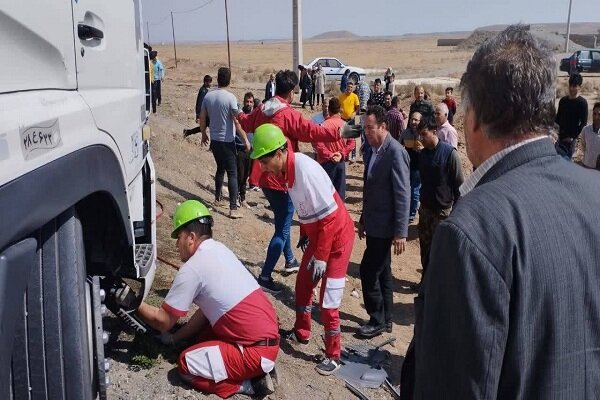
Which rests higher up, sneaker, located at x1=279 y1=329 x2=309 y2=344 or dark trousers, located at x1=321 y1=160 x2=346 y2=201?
dark trousers, located at x1=321 y1=160 x2=346 y2=201

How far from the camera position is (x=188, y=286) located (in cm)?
376

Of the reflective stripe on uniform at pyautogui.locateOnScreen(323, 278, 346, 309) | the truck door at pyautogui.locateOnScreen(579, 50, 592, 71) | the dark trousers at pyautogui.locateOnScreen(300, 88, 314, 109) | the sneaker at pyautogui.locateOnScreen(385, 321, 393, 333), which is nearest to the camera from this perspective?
the reflective stripe on uniform at pyautogui.locateOnScreen(323, 278, 346, 309)

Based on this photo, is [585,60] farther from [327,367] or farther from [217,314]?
[217,314]

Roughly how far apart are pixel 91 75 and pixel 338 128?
3.54 m

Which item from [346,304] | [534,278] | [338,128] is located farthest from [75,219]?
[346,304]

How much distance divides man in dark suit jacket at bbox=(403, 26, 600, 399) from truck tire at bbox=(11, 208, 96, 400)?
1.22 metres

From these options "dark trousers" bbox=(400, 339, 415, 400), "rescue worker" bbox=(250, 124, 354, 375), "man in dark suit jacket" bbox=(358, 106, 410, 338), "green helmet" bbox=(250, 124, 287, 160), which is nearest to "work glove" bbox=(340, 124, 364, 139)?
"man in dark suit jacket" bbox=(358, 106, 410, 338)

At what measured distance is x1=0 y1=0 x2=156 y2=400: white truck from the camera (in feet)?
5.19

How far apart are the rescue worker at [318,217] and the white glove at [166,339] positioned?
110 cm

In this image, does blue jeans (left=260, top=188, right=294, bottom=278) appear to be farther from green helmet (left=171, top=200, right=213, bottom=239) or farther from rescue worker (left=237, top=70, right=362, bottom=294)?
green helmet (left=171, top=200, right=213, bottom=239)

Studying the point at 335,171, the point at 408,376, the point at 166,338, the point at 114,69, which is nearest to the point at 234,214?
the point at 335,171

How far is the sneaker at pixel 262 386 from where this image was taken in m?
4.01

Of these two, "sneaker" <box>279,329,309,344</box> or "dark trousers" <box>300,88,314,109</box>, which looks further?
"dark trousers" <box>300,88,314,109</box>

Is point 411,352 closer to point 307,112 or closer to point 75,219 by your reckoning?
point 75,219
